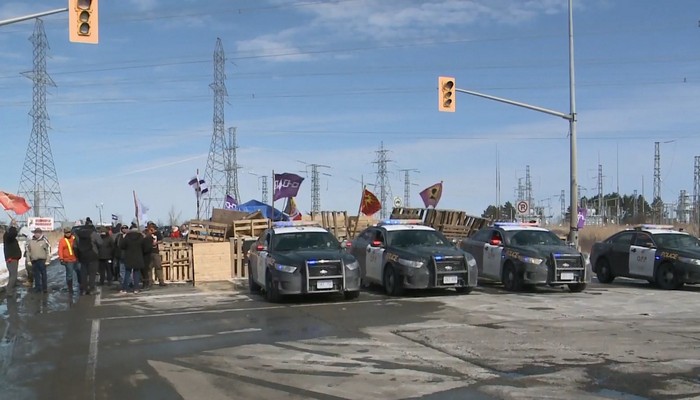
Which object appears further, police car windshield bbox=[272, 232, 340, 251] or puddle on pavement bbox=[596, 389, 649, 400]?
police car windshield bbox=[272, 232, 340, 251]

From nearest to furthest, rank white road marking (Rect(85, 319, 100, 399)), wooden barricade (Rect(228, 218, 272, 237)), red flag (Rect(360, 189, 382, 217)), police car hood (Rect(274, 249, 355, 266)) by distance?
white road marking (Rect(85, 319, 100, 399)), police car hood (Rect(274, 249, 355, 266)), wooden barricade (Rect(228, 218, 272, 237)), red flag (Rect(360, 189, 382, 217))

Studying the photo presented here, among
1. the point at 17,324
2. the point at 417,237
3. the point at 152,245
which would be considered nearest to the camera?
the point at 17,324

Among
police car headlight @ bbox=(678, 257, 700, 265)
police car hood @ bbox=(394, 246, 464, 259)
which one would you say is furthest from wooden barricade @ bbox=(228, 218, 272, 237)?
police car headlight @ bbox=(678, 257, 700, 265)

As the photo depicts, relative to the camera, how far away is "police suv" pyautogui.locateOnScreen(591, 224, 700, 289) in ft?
60.2

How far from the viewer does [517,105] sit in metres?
26.0

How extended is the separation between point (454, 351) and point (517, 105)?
58.7 ft

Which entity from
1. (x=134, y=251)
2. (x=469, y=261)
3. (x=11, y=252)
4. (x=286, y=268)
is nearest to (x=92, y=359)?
(x=286, y=268)

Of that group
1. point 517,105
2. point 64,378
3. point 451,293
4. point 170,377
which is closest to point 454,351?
point 170,377

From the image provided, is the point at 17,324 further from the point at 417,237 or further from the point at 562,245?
the point at 562,245

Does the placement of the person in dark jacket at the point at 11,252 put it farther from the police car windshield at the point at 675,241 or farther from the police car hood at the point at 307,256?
the police car windshield at the point at 675,241

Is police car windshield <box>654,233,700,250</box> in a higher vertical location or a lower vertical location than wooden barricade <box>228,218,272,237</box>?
lower

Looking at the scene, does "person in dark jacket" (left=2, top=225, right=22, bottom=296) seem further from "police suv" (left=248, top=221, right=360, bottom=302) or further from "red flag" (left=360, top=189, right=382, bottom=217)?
"red flag" (left=360, top=189, right=382, bottom=217)

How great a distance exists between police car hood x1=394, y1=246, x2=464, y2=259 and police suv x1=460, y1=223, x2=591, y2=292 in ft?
5.89

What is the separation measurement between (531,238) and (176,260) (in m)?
10.6
